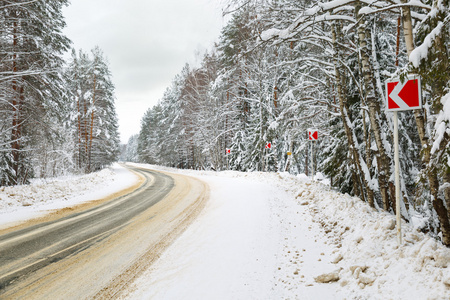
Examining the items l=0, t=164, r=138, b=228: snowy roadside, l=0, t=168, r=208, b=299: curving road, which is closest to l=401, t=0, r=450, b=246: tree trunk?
l=0, t=168, r=208, b=299: curving road

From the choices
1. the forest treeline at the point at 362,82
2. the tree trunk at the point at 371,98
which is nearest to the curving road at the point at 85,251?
the forest treeline at the point at 362,82

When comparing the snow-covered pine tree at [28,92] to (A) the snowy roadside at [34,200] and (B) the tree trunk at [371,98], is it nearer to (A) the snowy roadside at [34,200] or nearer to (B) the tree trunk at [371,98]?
(A) the snowy roadside at [34,200]

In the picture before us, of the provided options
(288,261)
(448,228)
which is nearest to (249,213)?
(288,261)

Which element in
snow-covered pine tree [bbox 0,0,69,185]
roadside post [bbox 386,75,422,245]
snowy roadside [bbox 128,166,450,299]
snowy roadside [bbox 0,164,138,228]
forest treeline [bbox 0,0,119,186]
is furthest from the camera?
snow-covered pine tree [bbox 0,0,69,185]

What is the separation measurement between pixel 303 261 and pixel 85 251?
13.7 ft

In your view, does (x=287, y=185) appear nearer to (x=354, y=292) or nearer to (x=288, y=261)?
(x=288, y=261)

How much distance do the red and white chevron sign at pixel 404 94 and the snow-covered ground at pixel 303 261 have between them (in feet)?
6.46

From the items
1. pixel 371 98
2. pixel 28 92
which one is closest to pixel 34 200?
pixel 28 92

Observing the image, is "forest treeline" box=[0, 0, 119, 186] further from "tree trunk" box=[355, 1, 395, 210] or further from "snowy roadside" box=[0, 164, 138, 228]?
"tree trunk" box=[355, 1, 395, 210]

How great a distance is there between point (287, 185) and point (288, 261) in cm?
757

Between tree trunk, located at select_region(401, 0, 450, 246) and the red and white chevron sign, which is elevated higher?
the red and white chevron sign

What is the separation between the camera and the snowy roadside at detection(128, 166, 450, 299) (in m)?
2.88

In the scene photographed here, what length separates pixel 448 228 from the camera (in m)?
3.55

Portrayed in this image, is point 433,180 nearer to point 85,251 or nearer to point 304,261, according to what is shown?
point 304,261
